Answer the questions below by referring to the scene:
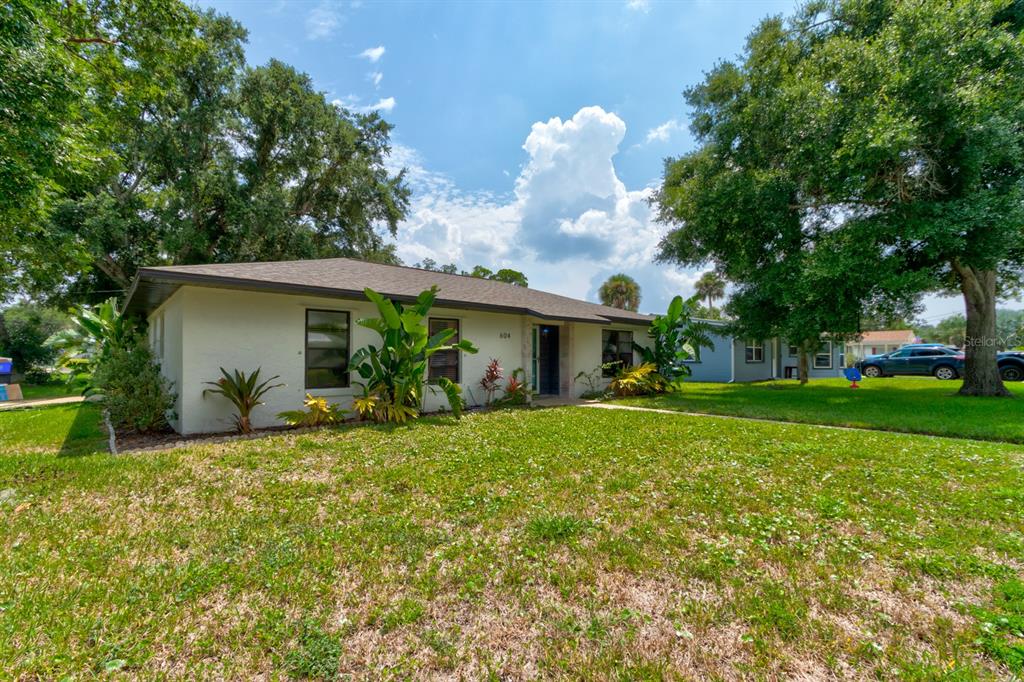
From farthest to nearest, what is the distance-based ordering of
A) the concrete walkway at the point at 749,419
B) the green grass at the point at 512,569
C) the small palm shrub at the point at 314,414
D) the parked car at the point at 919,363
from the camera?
the parked car at the point at 919,363, the small palm shrub at the point at 314,414, the concrete walkway at the point at 749,419, the green grass at the point at 512,569

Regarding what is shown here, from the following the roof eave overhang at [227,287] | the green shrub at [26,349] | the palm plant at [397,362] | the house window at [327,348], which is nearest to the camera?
the roof eave overhang at [227,287]

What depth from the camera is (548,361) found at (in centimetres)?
1408

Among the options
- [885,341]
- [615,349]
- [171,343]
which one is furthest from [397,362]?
[885,341]

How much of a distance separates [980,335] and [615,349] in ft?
36.2

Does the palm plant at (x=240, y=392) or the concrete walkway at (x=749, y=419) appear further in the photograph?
the concrete walkway at (x=749, y=419)

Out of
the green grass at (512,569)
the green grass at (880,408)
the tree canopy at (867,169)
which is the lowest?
the green grass at (512,569)

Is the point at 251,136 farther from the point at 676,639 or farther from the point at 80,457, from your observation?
the point at 676,639

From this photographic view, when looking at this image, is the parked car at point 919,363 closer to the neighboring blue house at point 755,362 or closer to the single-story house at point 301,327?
the neighboring blue house at point 755,362

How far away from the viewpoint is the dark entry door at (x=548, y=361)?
1377 cm

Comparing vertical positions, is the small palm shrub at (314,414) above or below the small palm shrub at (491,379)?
below

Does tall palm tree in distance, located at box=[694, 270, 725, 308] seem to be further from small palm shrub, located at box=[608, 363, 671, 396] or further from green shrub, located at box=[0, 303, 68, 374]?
green shrub, located at box=[0, 303, 68, 374]

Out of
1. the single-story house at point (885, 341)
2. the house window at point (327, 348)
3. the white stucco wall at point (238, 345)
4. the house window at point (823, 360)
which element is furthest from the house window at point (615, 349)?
the single-story house at point (885, 341)

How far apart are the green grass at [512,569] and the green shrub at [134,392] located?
219cm

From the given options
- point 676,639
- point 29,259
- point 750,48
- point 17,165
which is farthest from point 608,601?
point 29,259
